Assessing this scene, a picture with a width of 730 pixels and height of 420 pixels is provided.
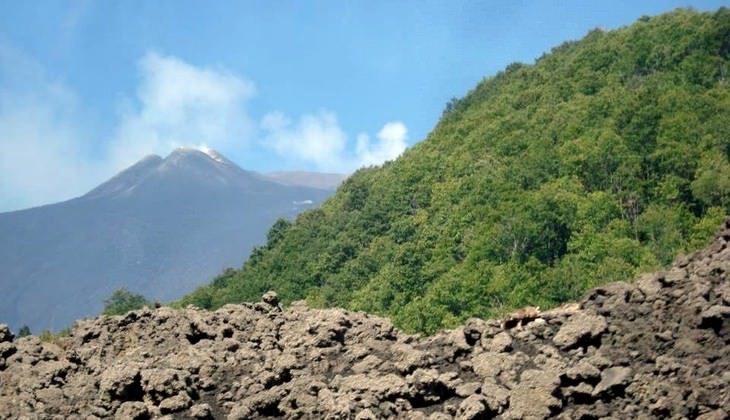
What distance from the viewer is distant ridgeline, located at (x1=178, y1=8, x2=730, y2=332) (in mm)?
61875

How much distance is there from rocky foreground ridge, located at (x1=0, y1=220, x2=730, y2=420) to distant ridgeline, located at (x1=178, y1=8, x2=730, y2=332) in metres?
39.6

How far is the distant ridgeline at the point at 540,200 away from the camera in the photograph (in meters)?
61.9

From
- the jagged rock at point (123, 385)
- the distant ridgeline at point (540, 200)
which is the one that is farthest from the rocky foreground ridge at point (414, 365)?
the distant ridgeline at point (540, 200)

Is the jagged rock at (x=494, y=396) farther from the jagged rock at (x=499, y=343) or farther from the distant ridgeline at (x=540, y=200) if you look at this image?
the distant ridgeline at (x=540, y=200)

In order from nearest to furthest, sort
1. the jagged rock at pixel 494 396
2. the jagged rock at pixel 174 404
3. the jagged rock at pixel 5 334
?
1. the jagged rock at pixel 494 396
2. the jagged rock at pixel 174 404
3. the jagged rock at pixel 5 334

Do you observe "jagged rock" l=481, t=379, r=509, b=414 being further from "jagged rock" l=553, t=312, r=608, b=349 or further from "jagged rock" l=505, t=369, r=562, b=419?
"jagged rock" l=553, t=312, r=608, b=349

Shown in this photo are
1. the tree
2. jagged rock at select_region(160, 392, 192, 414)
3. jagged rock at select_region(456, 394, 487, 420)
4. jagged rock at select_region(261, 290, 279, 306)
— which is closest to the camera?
jagged rock at select_region(456, 394, 487, 420)

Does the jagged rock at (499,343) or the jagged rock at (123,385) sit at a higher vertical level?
the jagged rock at (123,385)

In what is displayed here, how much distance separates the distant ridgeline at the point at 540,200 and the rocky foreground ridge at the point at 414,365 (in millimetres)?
39553

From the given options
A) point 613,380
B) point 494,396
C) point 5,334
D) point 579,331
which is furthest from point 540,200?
point 494,396

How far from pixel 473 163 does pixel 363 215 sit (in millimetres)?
13496

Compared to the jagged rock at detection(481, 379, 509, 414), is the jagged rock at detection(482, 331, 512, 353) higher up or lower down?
higher up

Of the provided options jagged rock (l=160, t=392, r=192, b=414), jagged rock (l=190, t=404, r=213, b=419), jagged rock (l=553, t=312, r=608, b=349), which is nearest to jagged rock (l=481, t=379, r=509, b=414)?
jagged rock (l=553, t=312, r=608, b=349)

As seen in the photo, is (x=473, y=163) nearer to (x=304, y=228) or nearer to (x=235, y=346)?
(x=304, y=228)
